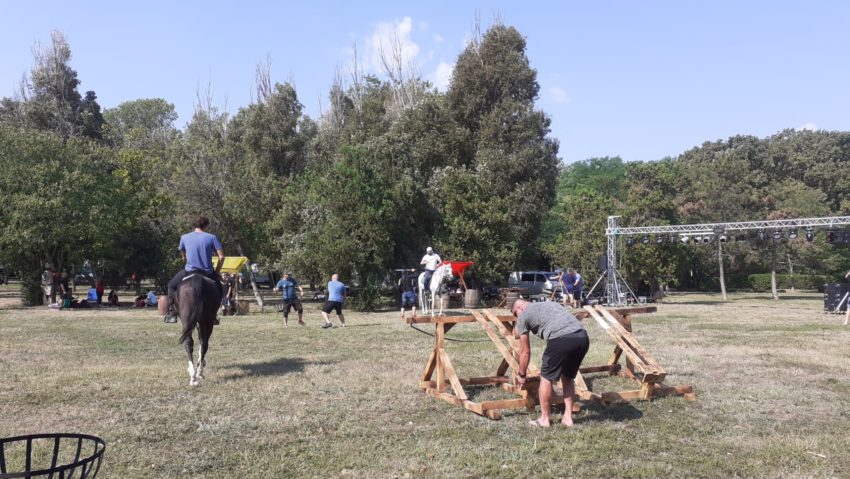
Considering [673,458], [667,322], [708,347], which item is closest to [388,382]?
[673,458]

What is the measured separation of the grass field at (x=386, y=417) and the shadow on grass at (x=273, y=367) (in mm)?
33

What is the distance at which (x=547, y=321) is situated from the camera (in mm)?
6957

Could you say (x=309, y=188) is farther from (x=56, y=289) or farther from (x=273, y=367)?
(x=273, y=367)

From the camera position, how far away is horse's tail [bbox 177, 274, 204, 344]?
8914 mm

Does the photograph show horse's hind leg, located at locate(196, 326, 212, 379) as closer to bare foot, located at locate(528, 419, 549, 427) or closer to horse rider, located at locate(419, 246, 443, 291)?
bare foot, located at locate(528, 419, 549, 427)

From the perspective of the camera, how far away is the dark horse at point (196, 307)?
8.93 m

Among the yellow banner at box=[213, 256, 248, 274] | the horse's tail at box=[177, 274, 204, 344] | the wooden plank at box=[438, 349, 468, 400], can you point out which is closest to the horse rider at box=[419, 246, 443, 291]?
the yellow banner at box=[213, 256, 248, 274]

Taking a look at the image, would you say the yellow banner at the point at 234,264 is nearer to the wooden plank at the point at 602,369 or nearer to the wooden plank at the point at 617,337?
the wooden plank at the point at 602,369

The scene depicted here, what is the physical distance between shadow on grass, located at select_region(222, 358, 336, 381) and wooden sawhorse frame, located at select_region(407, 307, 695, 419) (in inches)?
92.4

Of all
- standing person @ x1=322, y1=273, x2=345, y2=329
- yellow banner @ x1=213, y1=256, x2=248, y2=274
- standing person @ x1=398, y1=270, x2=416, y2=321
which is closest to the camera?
standing person @ x1=322, y1=273, x2=345, y2=329

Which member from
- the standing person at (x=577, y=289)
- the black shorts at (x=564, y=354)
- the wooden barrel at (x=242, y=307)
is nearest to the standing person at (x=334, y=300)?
the wooden barrel at (x=242, y=307)

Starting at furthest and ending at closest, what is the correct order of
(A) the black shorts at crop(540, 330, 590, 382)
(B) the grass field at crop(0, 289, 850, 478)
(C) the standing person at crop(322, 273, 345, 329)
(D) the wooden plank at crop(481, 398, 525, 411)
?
Result: (C) the standing person at crop(322, 273, 345, 329)
(D) the wooden plank at crop(481, 398, 525, 411)
(A) the black shorts at crop(540, 330, 590, 382)
(B) the grass field at crop(0, 289, 850, 478)

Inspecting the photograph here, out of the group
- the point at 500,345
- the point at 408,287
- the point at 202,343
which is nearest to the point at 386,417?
the point at 500,345

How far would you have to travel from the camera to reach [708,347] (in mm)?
13320
